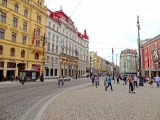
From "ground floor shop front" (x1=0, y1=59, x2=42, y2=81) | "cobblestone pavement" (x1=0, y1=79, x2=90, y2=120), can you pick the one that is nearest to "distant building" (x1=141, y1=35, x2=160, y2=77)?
"ground floor shop front" (x1=0, y1=59, x2=42, y2=81)

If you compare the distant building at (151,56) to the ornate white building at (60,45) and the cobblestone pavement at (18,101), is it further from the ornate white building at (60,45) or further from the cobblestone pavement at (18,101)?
the cobblestone pavement at (18,101)

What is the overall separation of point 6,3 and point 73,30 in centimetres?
3601

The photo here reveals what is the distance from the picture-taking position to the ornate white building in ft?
159

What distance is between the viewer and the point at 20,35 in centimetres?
3662

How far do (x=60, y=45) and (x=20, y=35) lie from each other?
2047cm

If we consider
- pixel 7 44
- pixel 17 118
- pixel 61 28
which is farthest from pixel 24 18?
pixel 17 118

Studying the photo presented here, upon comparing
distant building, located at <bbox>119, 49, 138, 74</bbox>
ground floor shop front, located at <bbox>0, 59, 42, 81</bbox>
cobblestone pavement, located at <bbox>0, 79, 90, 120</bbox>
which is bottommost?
cobblestone pavement, located at <bbox>0, 79, 90, 120</bbox>

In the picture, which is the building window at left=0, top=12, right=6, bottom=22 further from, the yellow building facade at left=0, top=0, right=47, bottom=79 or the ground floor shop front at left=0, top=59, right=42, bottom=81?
the ground floor shop front at left=0, top=59, right=42, bottom=81

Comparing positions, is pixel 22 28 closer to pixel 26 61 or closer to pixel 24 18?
pixel 24 18

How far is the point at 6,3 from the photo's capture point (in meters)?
33.2

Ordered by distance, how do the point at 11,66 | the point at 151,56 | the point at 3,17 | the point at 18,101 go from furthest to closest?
the point at 151,56
the point at 11,66
the point at 3,17
the point at 18,101

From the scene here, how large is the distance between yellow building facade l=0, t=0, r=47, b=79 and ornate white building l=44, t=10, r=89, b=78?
4.73 metres

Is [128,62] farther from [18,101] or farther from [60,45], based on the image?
[18,101]

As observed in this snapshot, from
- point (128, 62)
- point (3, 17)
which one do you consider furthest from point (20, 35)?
point (128, 62)
